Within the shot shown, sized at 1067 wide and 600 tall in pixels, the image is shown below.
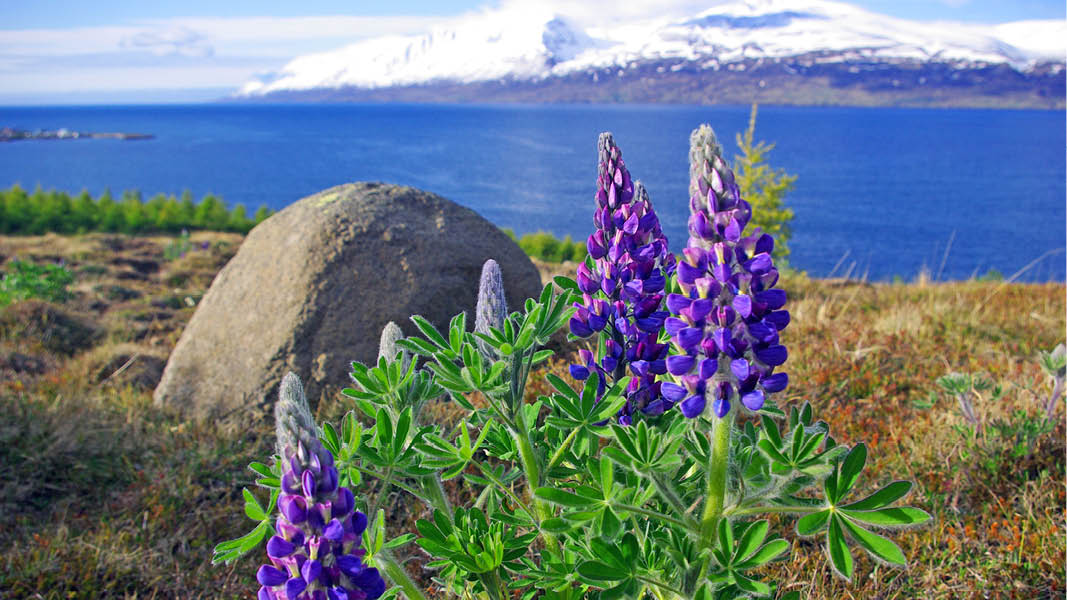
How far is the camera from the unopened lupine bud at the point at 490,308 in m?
2.03

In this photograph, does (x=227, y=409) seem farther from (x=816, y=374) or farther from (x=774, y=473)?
(x=774, y=473)

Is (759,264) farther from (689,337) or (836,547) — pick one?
(836,547)

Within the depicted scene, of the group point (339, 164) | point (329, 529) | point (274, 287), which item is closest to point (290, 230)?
point (274, 287)

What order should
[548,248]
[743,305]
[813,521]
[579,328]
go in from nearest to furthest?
[743,305] → [813,521] → [579,328] → [548,248]

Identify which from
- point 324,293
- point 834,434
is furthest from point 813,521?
point 324,293

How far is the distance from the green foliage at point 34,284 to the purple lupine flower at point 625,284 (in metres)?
9.22

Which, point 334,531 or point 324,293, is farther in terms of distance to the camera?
point 324,293

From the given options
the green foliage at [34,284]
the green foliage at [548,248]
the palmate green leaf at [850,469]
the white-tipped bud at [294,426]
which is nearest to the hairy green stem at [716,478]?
the palmate green leaf at [850,469]

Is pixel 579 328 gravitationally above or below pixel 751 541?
above

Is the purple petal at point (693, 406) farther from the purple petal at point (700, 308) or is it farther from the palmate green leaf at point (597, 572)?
the palmate green leaf at point (597, 572)

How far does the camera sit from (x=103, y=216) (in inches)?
822

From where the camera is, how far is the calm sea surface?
1683 inches

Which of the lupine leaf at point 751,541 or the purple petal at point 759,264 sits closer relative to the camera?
the purple petal at point 759,264

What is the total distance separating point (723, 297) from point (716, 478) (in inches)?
17.9
